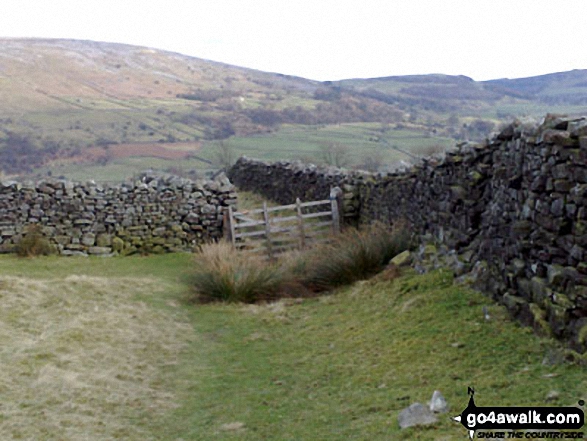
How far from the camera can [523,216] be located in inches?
265

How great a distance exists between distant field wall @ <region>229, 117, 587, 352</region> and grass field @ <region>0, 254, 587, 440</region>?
359 mm

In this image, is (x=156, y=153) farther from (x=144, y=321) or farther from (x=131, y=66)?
(x=131, y=66)

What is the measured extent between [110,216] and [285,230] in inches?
201

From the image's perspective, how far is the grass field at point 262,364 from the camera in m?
5.25

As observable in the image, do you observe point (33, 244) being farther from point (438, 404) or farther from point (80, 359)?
point (438, 404)

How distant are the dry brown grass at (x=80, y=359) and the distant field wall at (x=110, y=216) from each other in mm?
6221

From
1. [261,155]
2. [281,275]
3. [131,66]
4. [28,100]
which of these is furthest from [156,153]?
[131,66]

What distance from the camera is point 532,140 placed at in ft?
21.3

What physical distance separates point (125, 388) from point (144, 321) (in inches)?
113

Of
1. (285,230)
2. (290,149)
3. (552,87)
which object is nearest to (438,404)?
(285,230)

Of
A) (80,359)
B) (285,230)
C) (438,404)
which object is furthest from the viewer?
(285,230)

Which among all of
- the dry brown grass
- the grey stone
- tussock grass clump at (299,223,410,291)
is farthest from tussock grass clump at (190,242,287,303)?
the grey stone

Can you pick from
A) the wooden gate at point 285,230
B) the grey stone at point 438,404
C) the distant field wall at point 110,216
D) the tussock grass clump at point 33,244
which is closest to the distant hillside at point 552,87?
the wooden gate at point 285,230

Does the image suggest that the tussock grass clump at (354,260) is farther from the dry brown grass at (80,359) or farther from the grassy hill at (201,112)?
the grassy hill at (201,112)
